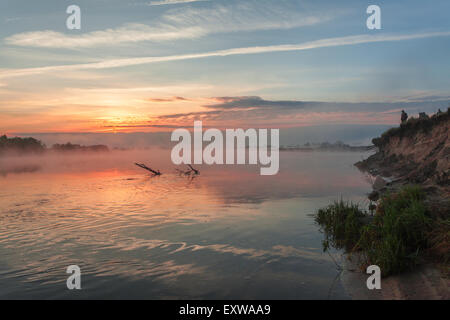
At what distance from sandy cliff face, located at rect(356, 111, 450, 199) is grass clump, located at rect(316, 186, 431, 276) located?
4546 millimetres

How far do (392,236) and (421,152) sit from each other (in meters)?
31.1

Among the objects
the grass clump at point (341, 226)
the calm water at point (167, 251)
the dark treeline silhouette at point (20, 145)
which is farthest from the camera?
the dark treeline silhouette at point (20, 145)

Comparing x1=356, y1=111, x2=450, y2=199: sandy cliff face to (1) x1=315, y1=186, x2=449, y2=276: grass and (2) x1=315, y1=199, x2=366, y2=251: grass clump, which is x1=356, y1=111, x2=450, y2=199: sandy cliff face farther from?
(1) x1=315, y1=186, x2=449, y2=276: grass

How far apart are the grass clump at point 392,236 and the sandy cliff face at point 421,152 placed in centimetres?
455

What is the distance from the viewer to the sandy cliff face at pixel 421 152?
25812mm

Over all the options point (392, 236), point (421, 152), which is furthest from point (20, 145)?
point (392, 236)

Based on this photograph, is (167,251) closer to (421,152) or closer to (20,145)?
(421,152)

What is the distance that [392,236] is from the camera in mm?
10961

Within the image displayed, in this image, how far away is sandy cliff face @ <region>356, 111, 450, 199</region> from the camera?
25.8 m

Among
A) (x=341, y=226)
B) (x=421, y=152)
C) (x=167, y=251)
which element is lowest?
(x=167, y=251)

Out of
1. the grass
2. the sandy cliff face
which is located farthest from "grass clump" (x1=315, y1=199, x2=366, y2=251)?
the sandy cliff face

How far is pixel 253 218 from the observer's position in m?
20.6

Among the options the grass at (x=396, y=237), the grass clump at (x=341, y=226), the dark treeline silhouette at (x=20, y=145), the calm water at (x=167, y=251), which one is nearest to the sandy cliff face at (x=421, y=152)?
the grass clump at (x=341, y=226)

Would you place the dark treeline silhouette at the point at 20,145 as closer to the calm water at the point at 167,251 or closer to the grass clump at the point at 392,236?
the calm water at the point at 167,251
